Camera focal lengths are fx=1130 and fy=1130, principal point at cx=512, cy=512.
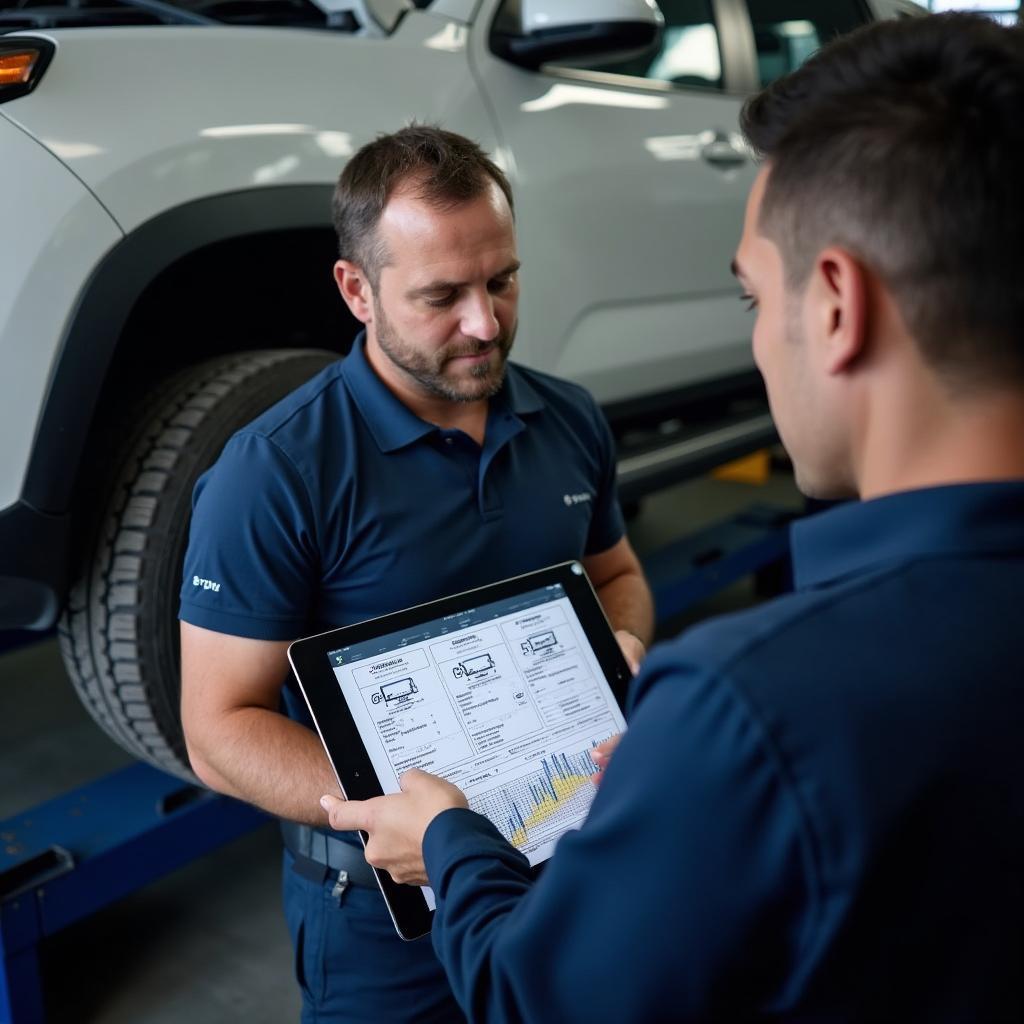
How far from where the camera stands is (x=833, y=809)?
23.9 inches

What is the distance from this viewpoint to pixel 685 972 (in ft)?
2.14

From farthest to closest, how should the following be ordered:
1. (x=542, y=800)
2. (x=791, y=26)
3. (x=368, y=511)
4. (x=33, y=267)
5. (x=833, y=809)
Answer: (x=791, y=26), (x=33, y=267), (x=368, y=511), (x=542, y=800), (x=833, y=809)

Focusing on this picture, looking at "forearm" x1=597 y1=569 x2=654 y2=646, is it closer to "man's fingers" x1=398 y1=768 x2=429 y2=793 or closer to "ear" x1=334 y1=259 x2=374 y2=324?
"ear" x1=334 y1=259 x2=374 y2=324

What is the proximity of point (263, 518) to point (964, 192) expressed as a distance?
90 cm

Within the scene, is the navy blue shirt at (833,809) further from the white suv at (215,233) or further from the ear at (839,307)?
the white suv at (215,233)

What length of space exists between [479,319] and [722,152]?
1.68m

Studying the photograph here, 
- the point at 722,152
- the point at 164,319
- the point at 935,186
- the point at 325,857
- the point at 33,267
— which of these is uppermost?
the point at 935,186

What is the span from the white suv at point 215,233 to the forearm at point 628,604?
0.63m

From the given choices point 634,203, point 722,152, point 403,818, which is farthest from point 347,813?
point 722,152

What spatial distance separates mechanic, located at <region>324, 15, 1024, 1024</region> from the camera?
619mm

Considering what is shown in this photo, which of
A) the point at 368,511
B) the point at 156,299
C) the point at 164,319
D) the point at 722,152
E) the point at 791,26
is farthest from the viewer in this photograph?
the point at 791,26

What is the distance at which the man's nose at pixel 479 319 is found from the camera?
4.78 ft

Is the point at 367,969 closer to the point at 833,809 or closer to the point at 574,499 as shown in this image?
the point at 574,499

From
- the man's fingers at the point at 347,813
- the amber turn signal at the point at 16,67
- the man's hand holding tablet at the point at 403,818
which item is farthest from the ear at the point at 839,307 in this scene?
the amber turn signal at the point at 16,67
